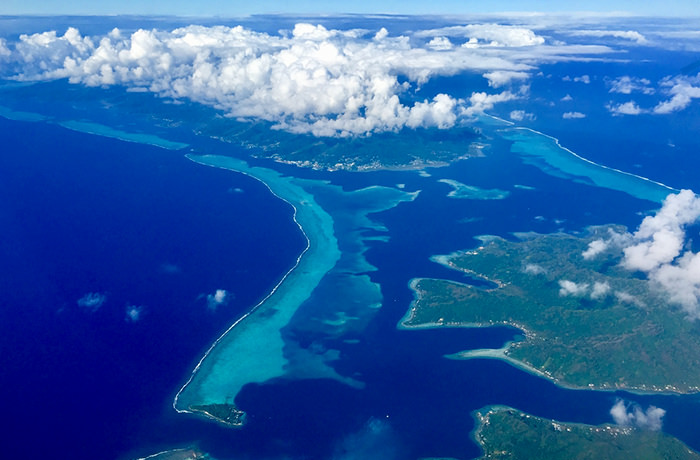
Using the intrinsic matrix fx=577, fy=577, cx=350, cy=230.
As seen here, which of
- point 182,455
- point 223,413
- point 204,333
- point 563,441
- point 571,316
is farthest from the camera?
point 571,316

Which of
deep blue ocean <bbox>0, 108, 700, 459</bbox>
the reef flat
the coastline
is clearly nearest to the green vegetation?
the reef flat

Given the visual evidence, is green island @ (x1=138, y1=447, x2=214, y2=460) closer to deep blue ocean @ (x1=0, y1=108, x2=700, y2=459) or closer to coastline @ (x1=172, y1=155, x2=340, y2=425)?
deep blue ocean @ (x1=0, y1=108, x2=700, y2=459)

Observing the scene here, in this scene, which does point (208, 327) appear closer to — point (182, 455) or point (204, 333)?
point (204, 333)

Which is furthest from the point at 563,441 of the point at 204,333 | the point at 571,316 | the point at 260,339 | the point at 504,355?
the point at 204,333

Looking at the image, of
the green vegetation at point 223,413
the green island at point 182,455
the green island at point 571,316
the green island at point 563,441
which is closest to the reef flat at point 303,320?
the green vegetation at point 223,413

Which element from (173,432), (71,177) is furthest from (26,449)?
(71,177)

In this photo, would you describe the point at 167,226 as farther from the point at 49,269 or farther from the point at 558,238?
the point at 558,238
